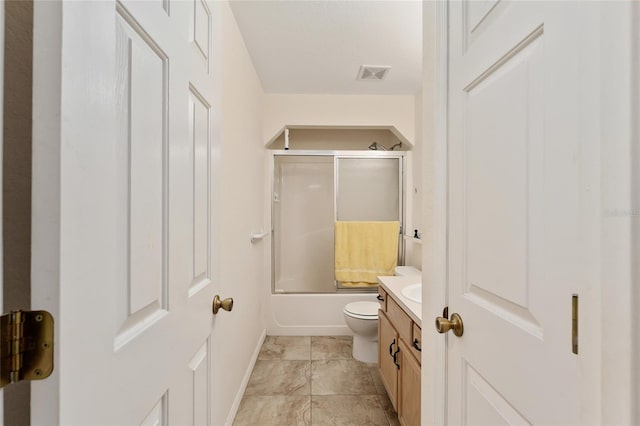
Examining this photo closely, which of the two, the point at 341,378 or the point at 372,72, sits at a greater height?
the point at 372,72

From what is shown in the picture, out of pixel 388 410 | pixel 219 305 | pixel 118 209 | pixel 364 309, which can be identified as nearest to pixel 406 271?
pixel 364 309

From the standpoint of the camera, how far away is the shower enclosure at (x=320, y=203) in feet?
10.8

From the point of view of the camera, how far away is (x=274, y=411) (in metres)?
1.91

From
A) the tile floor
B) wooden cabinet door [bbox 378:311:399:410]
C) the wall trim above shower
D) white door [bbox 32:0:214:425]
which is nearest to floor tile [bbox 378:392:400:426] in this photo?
the tile floor

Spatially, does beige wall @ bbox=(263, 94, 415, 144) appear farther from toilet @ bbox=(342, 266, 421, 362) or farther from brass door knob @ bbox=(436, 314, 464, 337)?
brass door knob @ bbox=(436, 314, 464, 337)

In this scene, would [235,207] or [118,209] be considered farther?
[235,207]

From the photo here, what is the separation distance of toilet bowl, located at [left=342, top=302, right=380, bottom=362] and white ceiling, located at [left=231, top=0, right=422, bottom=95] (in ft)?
6.52

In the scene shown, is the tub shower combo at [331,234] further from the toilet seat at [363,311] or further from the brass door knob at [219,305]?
the brass door knob at [219,305]

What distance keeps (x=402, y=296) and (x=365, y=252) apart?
1451 mm

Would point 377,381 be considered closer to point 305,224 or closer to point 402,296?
point 402,296

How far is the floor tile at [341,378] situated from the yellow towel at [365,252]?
0.82 metres

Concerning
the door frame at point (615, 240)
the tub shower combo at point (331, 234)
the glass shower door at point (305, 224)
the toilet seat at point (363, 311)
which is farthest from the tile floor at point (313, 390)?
the door frame at point (615, 240)

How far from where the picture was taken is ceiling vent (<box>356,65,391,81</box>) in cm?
250

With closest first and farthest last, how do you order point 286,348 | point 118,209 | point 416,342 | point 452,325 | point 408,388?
point 118,209
point 452,325
point 416,342
point 408,388
point 286,348
